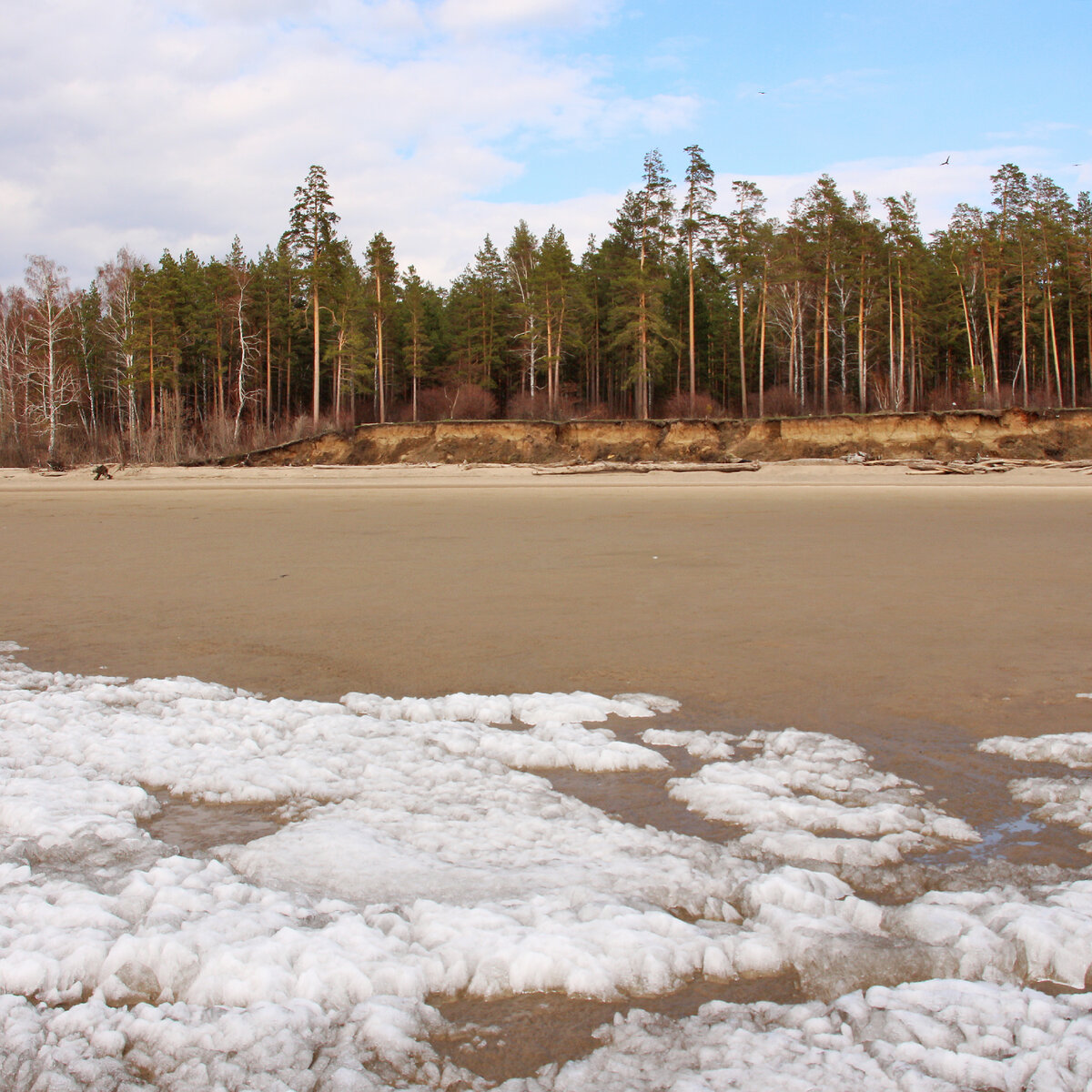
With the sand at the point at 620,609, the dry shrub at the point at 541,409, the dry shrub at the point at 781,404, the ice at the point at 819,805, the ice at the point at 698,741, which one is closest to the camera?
the ice at the point at 819,805

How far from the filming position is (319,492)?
1933 cm

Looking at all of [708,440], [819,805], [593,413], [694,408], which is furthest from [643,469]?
[819,805]

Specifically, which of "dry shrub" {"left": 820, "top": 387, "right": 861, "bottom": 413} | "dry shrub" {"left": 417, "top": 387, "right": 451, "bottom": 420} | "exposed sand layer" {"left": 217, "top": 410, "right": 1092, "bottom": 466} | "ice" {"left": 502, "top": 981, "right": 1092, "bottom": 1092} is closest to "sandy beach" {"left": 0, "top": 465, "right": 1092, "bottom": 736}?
"ice" {"left": 502, "top": 981, "right": 1092, "bottom": 1092}

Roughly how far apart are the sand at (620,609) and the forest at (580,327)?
26077mm

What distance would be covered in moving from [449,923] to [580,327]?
158 ft

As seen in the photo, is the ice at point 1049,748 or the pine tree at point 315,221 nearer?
the ice at point 1049,748

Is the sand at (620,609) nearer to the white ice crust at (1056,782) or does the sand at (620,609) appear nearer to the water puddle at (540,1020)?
the white ice crust at (1056,782)

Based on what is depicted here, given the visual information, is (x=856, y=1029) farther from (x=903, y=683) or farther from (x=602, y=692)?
(x=903, y=683)

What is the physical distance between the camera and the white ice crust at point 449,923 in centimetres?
142

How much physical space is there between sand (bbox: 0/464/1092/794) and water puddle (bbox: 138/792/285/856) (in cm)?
117

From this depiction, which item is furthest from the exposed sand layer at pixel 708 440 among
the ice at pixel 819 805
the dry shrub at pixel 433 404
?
the ice at pixel 819 805

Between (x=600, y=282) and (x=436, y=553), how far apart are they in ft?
150

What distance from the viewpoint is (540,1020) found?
153 centimetres

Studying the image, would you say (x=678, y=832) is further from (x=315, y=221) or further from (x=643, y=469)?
(x=315, y=221)
